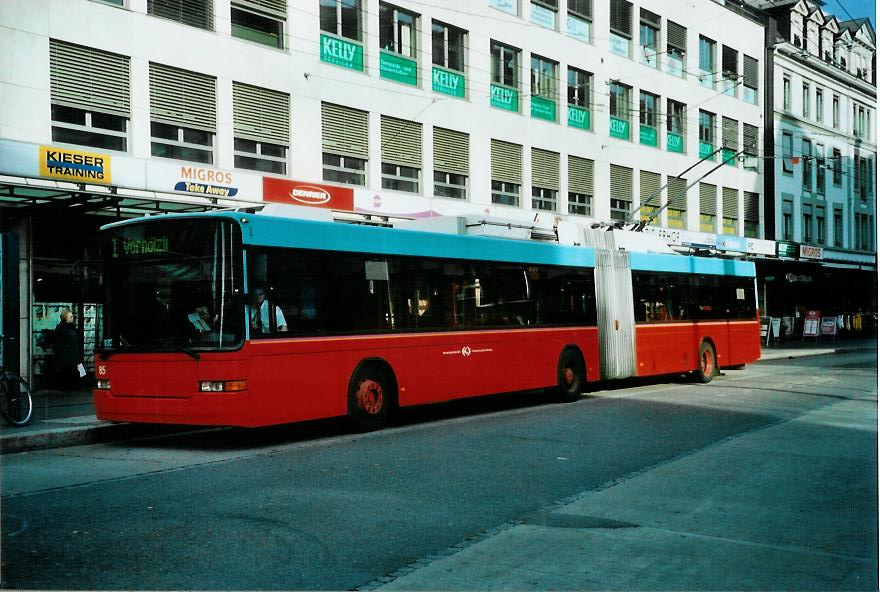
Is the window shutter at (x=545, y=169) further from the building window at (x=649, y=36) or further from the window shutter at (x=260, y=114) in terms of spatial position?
the window shutter at (x=260, y=114)

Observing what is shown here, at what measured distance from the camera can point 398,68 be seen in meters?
25.8

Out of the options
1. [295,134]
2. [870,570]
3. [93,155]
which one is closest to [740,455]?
[870,570]

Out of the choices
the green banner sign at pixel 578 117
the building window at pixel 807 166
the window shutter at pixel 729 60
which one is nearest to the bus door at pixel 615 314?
the green banner sign at pixel 578 117

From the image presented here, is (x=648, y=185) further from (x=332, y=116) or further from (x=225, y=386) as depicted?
(x=225, y=386)

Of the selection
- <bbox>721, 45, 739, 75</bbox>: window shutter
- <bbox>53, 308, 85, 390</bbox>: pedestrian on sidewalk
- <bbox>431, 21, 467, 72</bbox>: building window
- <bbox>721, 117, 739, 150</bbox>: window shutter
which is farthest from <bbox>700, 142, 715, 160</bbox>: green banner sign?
<bbox>53, 308, 85, 390</bbox>: pedestrian on sidewalk

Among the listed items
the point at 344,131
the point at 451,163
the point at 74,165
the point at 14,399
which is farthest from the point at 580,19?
the point at 14,399

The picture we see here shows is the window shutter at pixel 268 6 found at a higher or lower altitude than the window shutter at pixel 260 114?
higher

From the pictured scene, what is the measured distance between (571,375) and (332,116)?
10.00 meters

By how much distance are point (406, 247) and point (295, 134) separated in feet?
33.3

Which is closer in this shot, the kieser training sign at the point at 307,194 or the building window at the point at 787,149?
the kieser training sign at the point at 307,194

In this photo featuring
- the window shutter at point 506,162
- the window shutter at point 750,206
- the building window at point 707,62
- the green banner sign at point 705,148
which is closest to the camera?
the window shutter at point 506,162

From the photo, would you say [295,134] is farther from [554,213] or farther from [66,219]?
[554,213]

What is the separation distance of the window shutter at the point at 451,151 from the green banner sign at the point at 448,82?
107 centimetres

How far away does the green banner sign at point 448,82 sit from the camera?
26922 mm
